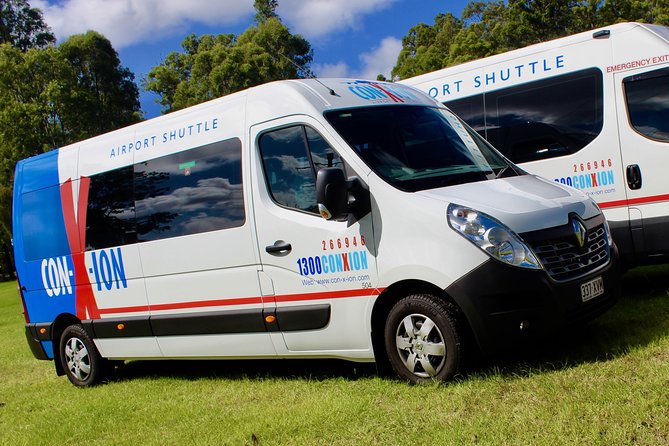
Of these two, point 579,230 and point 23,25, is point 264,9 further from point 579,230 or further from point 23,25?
point 579,230

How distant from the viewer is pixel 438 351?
468cm

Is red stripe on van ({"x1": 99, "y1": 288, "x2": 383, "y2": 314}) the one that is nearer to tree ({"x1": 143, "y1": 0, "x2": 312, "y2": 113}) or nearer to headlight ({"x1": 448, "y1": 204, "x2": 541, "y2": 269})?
headlight ({"x1": 448, "y1": 204, "x2": 541, "y2": 269})

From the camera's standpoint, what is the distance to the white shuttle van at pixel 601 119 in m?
6.68

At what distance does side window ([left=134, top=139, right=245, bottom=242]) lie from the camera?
5.84m

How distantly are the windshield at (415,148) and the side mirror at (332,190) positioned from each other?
0.34 meters

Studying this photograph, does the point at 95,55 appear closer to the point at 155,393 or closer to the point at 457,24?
the point at 457,24

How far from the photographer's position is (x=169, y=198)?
21.0 ft

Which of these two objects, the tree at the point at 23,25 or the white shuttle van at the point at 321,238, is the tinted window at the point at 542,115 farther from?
the tree at the point at 23,25

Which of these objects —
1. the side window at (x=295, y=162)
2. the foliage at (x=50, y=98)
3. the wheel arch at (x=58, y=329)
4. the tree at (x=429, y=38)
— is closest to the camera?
the side window at (x=295, y=162)

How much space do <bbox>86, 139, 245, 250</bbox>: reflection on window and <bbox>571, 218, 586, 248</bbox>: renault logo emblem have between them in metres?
2.58

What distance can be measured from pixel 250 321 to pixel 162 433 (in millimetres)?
1174

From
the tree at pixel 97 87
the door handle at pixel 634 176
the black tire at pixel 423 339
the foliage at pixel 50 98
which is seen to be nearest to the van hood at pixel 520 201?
the black tire at pixel 423 339

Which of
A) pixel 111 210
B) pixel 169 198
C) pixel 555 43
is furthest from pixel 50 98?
pixel 555 43

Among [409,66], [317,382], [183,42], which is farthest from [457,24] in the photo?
[317,382]
